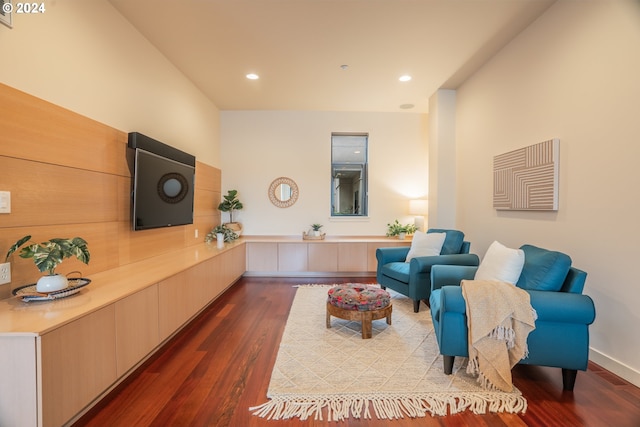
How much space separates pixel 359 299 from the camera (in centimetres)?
273

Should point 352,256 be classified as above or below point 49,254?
below

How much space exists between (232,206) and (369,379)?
3.95 meters

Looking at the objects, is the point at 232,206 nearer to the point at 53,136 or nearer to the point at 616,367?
the point at 53,136

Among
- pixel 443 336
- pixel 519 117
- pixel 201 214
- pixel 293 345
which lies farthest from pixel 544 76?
pixel 201 214

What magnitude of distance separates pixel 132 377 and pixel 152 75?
3.05m

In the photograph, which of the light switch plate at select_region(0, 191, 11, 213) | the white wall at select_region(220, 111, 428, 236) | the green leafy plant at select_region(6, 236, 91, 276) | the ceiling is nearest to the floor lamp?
the white wall at select_region(220, 111, 428, 236)

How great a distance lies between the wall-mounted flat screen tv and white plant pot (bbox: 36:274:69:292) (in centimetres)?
100

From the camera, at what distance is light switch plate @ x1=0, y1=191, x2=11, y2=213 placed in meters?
1.69

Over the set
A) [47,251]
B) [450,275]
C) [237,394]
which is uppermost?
[47,251]

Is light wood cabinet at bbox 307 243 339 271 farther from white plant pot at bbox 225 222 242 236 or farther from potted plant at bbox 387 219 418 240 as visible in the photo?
white plant pot at bbox 225 222 242 236

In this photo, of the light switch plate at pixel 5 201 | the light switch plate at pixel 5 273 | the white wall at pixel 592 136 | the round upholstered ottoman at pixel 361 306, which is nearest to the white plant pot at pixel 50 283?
the light switch plate at pixel 5 273

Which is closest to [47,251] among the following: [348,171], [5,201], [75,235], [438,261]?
[5,201]

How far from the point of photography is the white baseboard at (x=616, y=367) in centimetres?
201

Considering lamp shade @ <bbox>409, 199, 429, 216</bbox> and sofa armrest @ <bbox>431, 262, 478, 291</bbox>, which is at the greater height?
lamp shade @ <bbox>409, 199, 429, 216</bbox>
